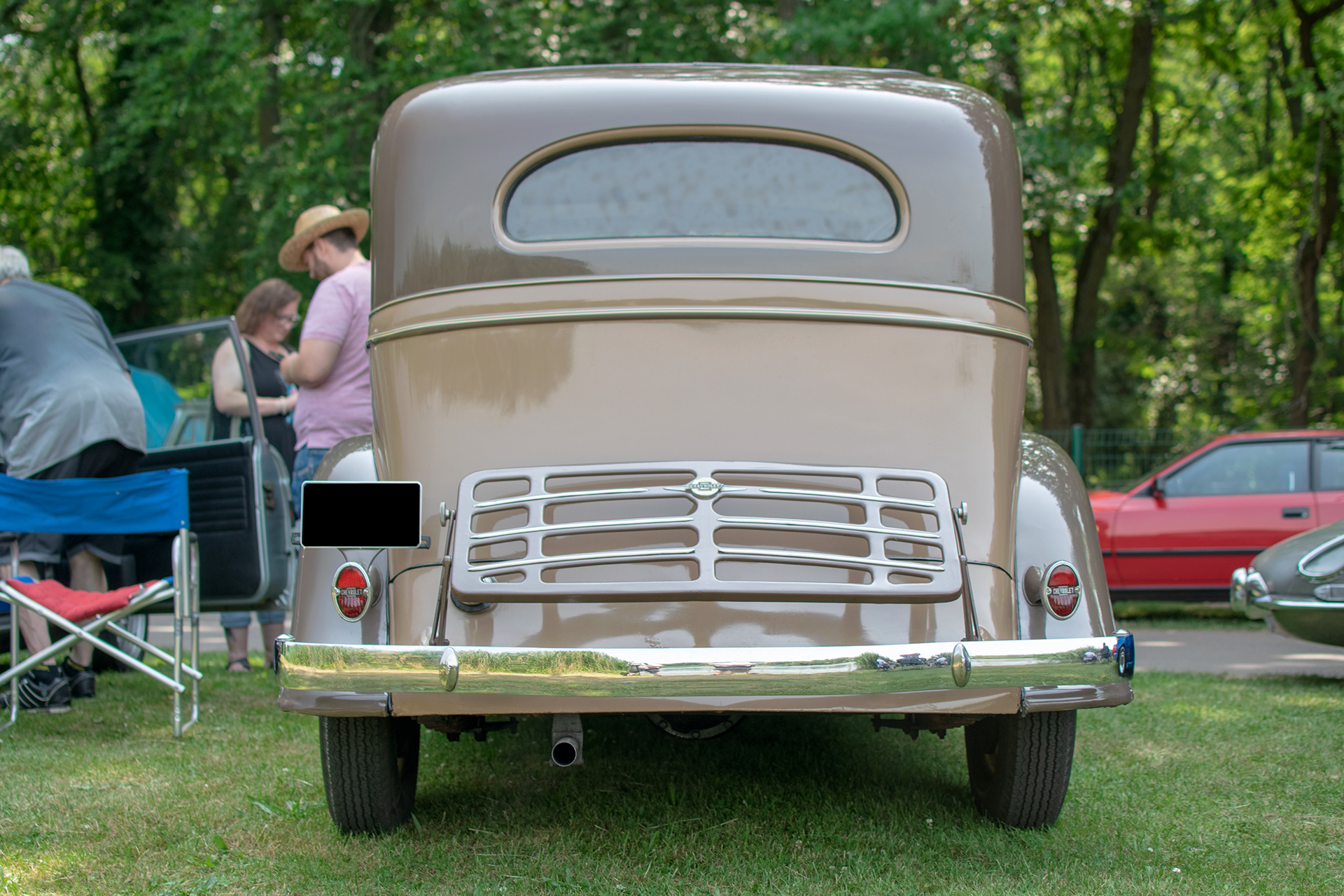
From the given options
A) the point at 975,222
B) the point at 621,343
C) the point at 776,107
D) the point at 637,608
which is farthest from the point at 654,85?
the point at 637,608

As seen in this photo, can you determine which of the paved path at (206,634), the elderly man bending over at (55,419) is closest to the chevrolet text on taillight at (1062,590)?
the elderly man bending over at (55,419)

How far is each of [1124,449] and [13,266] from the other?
11.3 meters

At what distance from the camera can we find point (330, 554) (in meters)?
3.19

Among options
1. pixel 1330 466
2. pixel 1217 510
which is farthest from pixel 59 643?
pixel 1330 466

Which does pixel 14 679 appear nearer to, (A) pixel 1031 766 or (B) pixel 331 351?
(B) pixel 331 351

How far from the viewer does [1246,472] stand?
28.6ft

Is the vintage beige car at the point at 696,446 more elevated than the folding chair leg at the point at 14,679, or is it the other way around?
the vintage beige car at the point at 696,446

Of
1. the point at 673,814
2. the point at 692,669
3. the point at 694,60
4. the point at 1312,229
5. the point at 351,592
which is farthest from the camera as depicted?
the point at 1312,229

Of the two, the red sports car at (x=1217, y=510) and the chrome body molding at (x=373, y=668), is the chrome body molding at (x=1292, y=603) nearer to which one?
the red sports car at (x=1217, y=510)

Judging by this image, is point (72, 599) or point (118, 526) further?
point (118, 526)

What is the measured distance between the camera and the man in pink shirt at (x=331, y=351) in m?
5.08

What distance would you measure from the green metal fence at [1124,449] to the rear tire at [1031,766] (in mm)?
10197

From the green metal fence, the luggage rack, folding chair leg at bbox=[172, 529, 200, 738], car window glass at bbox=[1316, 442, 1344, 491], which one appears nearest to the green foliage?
the green metal fence

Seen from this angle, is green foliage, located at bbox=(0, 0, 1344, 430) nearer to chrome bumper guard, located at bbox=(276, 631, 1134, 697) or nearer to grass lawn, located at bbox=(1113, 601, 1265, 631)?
grass lawn, located at bbox=(1113, 601, 1265, 631)
